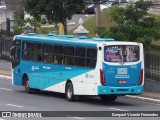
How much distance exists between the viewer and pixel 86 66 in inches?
1199

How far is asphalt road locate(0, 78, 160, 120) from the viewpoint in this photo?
27430mm

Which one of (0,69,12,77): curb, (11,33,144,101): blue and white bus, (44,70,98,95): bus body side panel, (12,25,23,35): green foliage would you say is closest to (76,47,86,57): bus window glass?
(11,33,144,101): blue and white bus

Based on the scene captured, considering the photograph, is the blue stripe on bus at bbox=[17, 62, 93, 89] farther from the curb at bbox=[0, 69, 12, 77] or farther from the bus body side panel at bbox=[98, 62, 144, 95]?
the curb at bbox=[0, 69, 12, 77]

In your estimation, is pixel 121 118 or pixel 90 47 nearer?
pixel 121 118

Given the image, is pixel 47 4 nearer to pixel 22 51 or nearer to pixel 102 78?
pixel 22 51

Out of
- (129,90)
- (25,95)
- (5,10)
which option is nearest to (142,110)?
(129,90)

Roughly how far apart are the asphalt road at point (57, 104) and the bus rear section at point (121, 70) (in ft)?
2.30

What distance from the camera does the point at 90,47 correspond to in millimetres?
30266

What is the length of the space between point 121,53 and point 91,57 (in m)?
1.25

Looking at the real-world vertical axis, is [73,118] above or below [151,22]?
below

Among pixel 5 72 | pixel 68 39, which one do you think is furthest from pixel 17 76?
pixel 5 72

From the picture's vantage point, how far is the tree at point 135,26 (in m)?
34.9

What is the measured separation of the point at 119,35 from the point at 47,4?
596cm

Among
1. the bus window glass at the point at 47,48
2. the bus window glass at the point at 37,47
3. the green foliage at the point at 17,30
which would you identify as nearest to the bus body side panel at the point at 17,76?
the bus window glass at the point at 37,47
